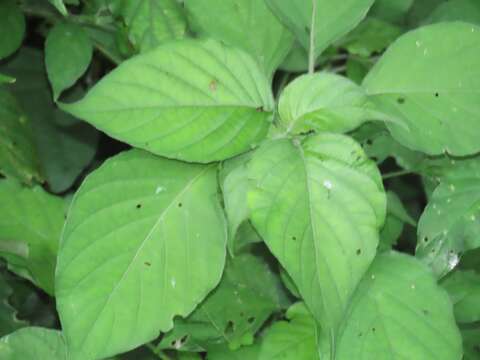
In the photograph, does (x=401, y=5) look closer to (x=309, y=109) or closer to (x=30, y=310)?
(x=309, y=109)

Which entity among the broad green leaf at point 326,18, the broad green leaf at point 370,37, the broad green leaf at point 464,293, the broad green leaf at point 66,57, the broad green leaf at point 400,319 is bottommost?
the broad green leaf at point 464,293

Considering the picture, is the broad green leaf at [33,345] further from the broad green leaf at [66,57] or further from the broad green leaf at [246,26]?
the broad green leaf at [246,26]

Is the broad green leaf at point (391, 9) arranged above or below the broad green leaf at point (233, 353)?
above

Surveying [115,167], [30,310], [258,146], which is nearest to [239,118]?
[258,146]

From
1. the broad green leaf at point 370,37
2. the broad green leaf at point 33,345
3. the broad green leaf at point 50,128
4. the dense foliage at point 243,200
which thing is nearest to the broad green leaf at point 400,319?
the dense foliage at point 243,200

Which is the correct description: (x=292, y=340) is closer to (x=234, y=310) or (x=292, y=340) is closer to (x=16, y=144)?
(x=234, y=310)

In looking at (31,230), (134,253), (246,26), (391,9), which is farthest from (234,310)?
(391,9)
